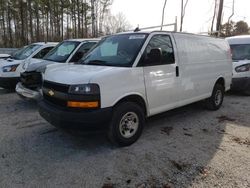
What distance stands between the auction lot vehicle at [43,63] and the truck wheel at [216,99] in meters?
4.06

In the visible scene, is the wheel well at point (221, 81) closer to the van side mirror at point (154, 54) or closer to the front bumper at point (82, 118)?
the van side mirror at point (154, 54)

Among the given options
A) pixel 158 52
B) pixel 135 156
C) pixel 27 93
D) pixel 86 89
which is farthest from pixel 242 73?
pixel 27 93

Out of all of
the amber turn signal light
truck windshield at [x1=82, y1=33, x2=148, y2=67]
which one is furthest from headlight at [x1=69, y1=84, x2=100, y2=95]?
truck windshield at [x1=82, y1=33, x2=148, y2=67]

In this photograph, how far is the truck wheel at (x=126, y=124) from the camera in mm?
3867

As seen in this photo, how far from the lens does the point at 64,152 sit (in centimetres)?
399

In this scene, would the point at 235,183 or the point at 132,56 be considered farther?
the point at 132,56

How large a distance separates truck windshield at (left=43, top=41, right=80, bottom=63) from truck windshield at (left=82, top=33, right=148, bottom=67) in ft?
8.76

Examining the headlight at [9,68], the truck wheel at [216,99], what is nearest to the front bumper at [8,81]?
the headlight at [9,68]

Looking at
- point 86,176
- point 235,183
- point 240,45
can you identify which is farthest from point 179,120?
point 240,45

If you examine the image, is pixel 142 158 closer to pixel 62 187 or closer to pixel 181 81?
pixel 62 187

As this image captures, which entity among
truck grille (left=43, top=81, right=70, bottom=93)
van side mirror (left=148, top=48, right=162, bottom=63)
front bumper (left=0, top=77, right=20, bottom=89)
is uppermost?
van side mirror (left=148, top=48, right=162, bottom=63)

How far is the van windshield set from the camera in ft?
29.3

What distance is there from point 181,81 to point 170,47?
29.6 inches

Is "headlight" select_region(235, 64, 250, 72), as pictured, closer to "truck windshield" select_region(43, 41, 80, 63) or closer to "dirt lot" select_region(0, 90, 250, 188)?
"dirt lot" select_region(0, 90, 250, 188)
